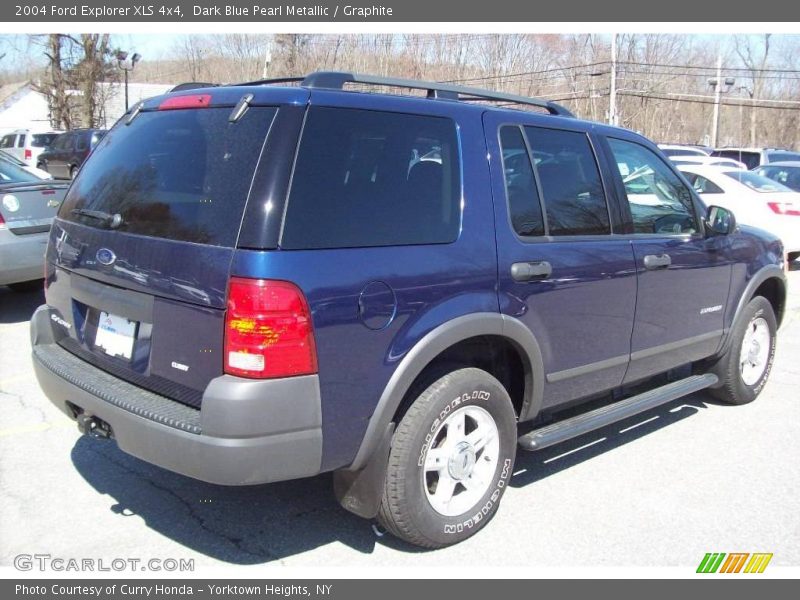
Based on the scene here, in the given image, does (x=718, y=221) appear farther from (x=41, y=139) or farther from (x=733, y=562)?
(x=41, y=139)

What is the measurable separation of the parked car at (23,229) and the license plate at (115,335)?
3903 millimetres

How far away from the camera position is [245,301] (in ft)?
8.52

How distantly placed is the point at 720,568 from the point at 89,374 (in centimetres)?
297

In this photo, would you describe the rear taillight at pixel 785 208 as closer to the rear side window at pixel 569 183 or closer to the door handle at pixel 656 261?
the door handle at pixel 656 261

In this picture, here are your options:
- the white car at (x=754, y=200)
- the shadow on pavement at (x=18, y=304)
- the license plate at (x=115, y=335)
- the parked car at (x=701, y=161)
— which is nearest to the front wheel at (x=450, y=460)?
the license plate at (x=115, y=335)

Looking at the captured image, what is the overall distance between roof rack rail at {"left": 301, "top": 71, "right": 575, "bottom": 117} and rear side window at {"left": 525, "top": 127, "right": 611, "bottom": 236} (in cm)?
29

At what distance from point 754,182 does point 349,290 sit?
11135 mm

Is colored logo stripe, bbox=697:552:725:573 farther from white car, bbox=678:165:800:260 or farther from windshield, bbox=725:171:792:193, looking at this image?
windshield, bbox=725:171:792:193

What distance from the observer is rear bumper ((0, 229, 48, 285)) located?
260 inches

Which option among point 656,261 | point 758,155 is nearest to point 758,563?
point 656,261

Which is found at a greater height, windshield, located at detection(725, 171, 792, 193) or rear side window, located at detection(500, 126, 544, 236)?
windshield, located at detection(725, 171, 792, 193)

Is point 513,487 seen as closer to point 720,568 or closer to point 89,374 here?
point 720,568

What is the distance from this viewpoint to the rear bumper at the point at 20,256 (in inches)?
260

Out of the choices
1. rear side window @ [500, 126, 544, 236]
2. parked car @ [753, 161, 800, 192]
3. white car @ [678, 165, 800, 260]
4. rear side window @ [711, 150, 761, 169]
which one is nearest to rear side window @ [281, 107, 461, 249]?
rear side window @ [500, 126, 544, 236]
